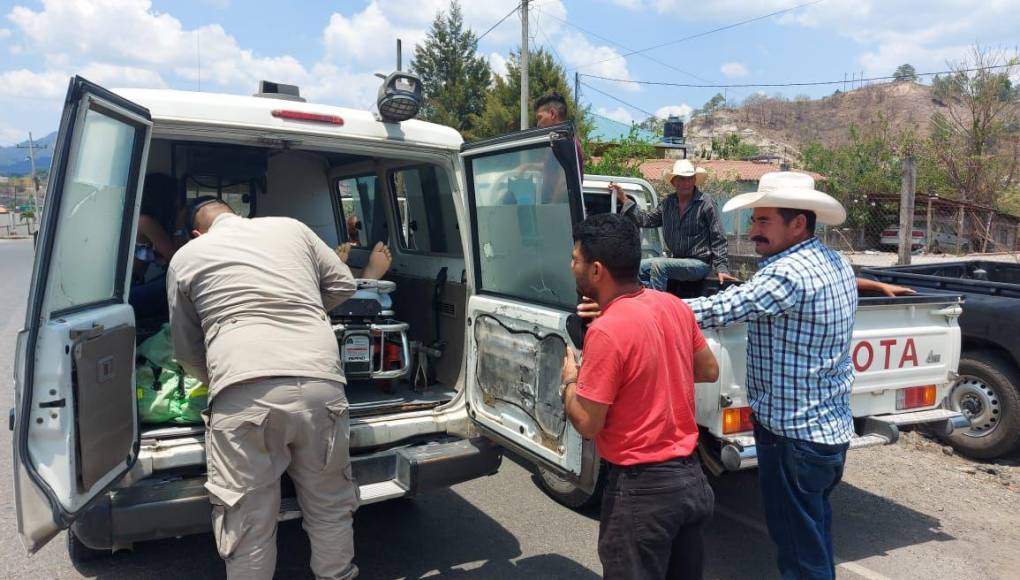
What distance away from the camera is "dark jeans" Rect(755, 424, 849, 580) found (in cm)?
280

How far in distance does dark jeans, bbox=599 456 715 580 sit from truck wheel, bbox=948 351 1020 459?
3.93m

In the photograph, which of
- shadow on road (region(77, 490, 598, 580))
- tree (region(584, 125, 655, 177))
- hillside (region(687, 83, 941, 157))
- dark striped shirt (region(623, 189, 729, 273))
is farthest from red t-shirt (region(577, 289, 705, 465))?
hillside (region(687, 83, 941, 157))

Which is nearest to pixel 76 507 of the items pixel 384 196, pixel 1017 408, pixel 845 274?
pixel 845 274

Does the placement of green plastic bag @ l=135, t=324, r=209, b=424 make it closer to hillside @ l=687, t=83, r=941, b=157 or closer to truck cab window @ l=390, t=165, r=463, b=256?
truck cab window @ l=390, t=165, r=463, b=256

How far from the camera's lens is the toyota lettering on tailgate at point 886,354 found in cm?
410

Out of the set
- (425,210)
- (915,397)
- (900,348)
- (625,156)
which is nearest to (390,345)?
(425,210)

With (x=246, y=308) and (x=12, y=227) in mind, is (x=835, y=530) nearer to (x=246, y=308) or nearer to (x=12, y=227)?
(x=246, y=308)

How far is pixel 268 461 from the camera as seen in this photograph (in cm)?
297

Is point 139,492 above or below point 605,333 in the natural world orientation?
below

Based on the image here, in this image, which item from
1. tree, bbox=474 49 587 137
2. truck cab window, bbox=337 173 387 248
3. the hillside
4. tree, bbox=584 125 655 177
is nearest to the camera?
truck cab window, bbox=337 173 387 248

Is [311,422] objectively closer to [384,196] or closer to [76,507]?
[76,507]

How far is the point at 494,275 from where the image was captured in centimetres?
398

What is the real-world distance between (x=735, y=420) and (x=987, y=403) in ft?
10.1

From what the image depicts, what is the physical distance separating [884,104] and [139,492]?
77.1 metres
